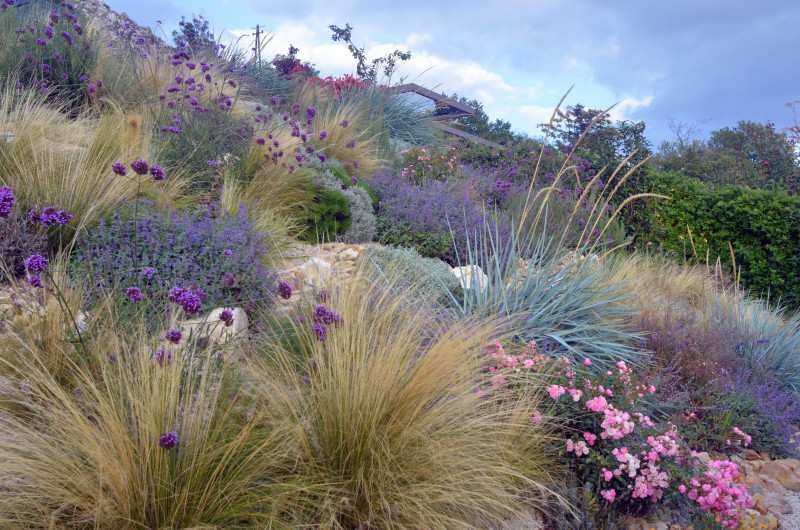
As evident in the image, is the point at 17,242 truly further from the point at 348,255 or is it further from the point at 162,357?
the point at 348,255

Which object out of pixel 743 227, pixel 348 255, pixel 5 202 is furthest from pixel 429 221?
pixel 743 227

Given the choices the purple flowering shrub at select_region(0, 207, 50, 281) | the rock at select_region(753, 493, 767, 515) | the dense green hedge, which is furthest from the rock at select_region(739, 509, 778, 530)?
the dense green hedge

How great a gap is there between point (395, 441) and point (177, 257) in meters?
2.24

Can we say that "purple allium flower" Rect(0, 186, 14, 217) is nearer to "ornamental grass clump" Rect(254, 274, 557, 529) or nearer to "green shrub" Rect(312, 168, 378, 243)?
"ornamental grass clump" Rect(254, 274, 557, 529)

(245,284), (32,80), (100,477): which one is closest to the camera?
(100,477)

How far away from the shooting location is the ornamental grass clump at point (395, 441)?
2.12m

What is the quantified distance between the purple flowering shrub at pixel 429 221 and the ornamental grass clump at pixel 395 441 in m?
3.21

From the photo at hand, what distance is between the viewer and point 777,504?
3164 millimetres

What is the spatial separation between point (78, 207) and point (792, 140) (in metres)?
16.8

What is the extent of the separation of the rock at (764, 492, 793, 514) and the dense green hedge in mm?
5156

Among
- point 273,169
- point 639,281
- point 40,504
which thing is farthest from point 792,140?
point 40,504

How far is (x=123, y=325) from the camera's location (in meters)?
2.74

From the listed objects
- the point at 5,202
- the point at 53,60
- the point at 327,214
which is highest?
the point at 53,60

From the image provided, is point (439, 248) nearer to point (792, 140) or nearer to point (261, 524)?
point (261, 524)
